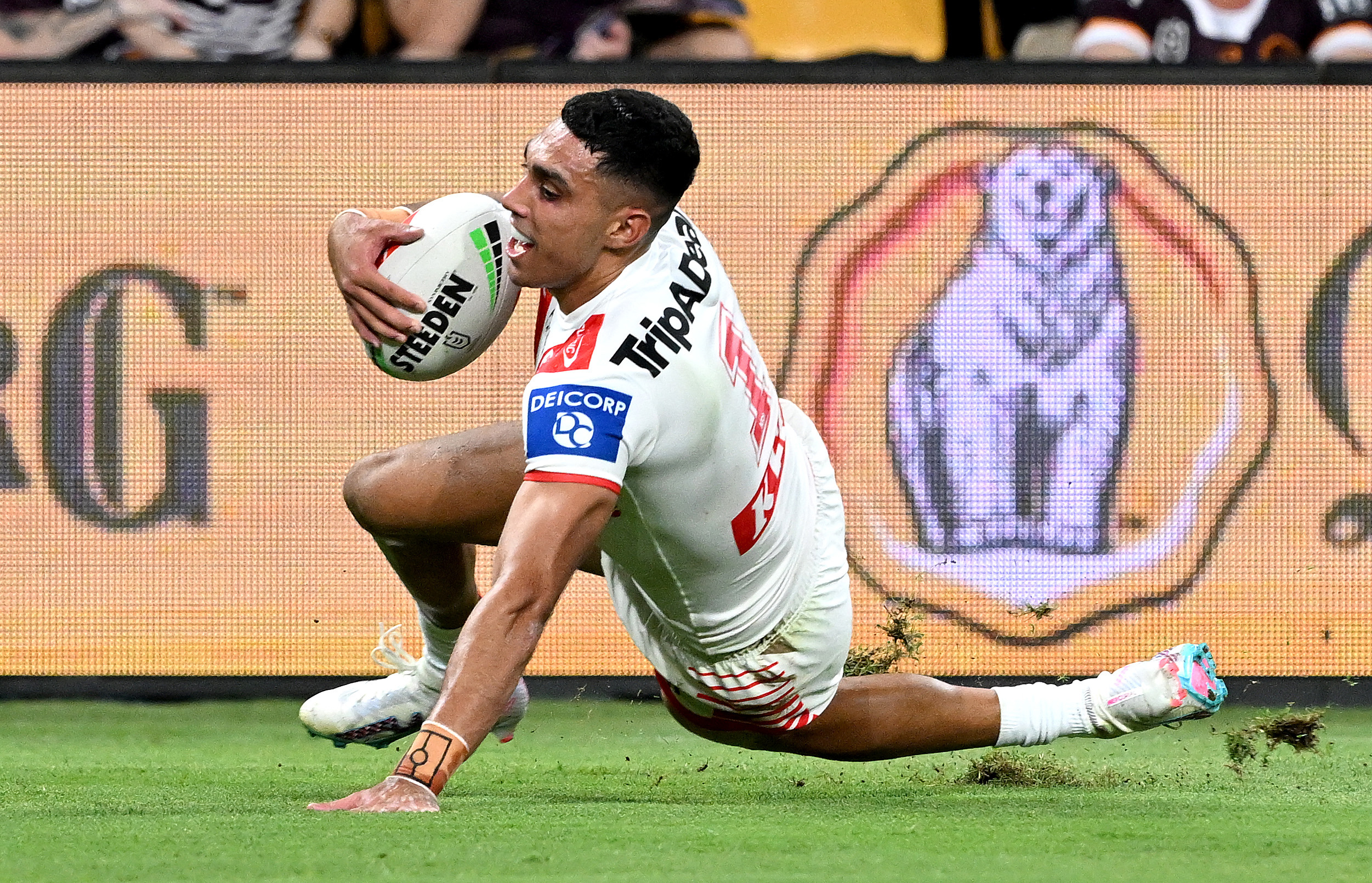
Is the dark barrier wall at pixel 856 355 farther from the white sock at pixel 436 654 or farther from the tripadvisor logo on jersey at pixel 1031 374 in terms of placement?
the white sock at pixel 436 654

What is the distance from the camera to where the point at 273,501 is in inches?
252

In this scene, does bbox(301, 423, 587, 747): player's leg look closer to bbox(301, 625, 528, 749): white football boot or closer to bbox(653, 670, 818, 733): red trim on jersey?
bbox(301, 625, 528, 749): white football boot

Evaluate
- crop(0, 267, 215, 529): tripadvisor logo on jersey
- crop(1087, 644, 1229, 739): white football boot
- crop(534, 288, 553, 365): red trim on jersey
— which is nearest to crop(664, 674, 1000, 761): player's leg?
crop(1087, 644, 1229, 739): white football boot

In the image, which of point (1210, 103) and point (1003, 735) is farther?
point (1210, 103)

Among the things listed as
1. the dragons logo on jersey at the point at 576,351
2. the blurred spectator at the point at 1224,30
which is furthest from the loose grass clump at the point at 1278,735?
the blurred spectator at the point at 1224,30

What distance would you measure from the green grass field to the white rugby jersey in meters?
0.46

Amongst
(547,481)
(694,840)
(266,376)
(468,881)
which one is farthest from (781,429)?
(266,376)

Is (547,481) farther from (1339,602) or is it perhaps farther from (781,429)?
(1339,602)

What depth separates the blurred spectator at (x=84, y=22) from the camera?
7.34m

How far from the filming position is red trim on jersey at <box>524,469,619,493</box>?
10.8 ft

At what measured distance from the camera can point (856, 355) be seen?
6.43 m

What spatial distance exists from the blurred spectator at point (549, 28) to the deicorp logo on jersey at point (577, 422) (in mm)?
4143

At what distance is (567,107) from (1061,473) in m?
3.27

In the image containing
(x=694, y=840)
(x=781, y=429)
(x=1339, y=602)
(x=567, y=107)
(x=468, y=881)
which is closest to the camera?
(x=468, y=881)
